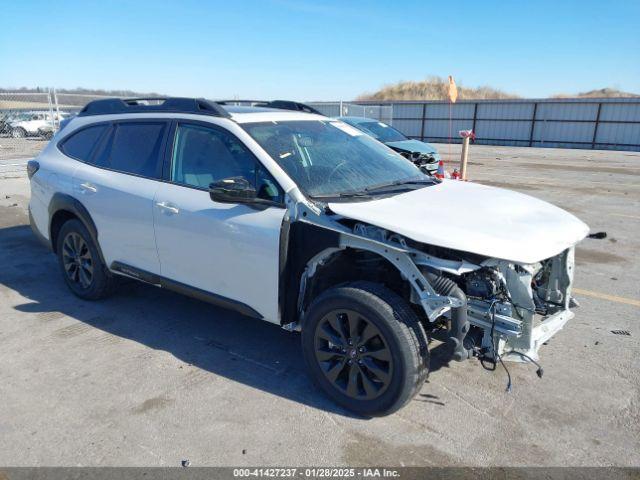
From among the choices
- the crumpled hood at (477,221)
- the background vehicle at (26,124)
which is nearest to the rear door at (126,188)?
the crumpled hood at (477,221)

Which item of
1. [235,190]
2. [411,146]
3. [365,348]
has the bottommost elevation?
[365,348]

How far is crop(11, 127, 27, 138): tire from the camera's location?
26.6 metres

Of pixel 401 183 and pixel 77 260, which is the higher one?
pixel 401 183

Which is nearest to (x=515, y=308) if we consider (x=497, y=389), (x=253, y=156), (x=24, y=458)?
(x=497, y=389)

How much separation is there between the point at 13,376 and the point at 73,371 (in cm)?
41

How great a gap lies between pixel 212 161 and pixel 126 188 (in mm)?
909

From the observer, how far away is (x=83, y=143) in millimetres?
5012

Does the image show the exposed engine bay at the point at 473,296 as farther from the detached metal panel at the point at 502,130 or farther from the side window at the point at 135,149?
the detached metal panel at the point at 502,130

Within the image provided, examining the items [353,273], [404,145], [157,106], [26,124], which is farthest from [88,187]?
[26,124]

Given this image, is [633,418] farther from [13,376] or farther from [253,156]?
[13,376]

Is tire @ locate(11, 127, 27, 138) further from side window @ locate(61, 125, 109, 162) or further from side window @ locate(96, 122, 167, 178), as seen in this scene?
side window @ locate(96, 122, 167, 178)

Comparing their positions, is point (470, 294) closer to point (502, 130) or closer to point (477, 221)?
point (477, 221)

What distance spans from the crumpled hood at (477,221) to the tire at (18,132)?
2848 centimetres

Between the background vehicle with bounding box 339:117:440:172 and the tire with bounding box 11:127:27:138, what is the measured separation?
21108mm
